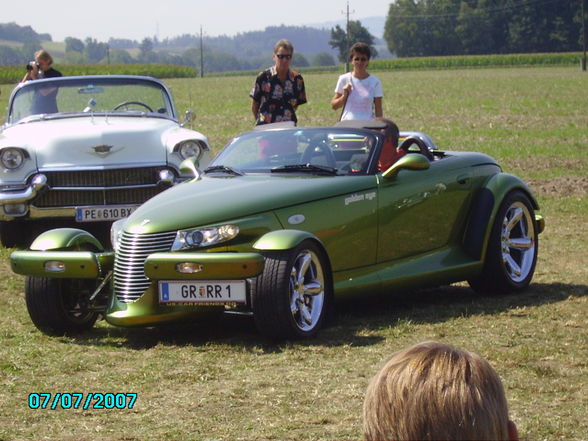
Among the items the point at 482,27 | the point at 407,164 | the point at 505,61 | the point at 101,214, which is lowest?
the point at 505,61

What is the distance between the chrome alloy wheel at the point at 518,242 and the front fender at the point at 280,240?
237 centimetres

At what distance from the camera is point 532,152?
64.7ft

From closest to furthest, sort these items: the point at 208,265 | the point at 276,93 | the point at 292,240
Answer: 1. the point at 208,265
2. the point at 292,240
3. the point at 276,93

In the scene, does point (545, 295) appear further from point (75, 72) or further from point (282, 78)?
point (75, 72)

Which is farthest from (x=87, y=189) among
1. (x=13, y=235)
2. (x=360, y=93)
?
(x=360, y=93)

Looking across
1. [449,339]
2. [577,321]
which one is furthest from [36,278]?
[577,321]

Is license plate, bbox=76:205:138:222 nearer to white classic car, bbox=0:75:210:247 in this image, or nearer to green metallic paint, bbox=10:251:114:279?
white classic car, bbox=0:75:210:247

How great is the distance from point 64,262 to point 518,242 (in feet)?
12.1

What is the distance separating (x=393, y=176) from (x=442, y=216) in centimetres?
67

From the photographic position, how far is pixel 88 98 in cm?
1235

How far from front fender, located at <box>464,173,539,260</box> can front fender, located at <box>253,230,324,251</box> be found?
2.03 m

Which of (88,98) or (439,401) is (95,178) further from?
(439,401)

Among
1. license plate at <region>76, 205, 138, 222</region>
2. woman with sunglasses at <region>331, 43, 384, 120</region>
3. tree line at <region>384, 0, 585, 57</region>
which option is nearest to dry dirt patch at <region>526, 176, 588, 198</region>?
woman with sunglasses at <region>331, 43, 384, 120</region>
